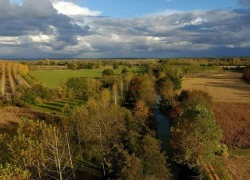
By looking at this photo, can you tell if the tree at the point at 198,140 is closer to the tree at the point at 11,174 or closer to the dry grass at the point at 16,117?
the tree at the point at 11,174

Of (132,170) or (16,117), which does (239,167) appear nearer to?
(132,170)

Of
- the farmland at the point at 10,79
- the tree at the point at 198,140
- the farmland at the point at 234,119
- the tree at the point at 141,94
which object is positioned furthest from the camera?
the farmland at the point at 10,79

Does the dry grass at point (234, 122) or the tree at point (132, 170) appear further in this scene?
the dry grass at point (234, 122)

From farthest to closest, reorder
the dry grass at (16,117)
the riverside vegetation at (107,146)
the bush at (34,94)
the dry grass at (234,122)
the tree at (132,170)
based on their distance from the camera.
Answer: the bush at (34,94) → the dry grass at (234,122) → the dry grass at (16,117) → the riverside vegetation at (107,146) → the tree at (132,170)

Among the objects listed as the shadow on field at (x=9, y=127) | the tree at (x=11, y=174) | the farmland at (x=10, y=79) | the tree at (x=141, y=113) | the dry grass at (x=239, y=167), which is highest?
the farmland at (x=10, y=79)

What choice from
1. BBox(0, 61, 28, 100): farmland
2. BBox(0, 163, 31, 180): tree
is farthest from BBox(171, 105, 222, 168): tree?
BBox(0, 61, 28, 100): farmland

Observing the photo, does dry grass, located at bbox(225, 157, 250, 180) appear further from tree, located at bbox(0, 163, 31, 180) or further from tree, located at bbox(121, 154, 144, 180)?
tree, located at bbox(0, 163, 31, 180)

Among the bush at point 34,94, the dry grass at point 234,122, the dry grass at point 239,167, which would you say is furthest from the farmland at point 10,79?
the dry grass at point 239,167
